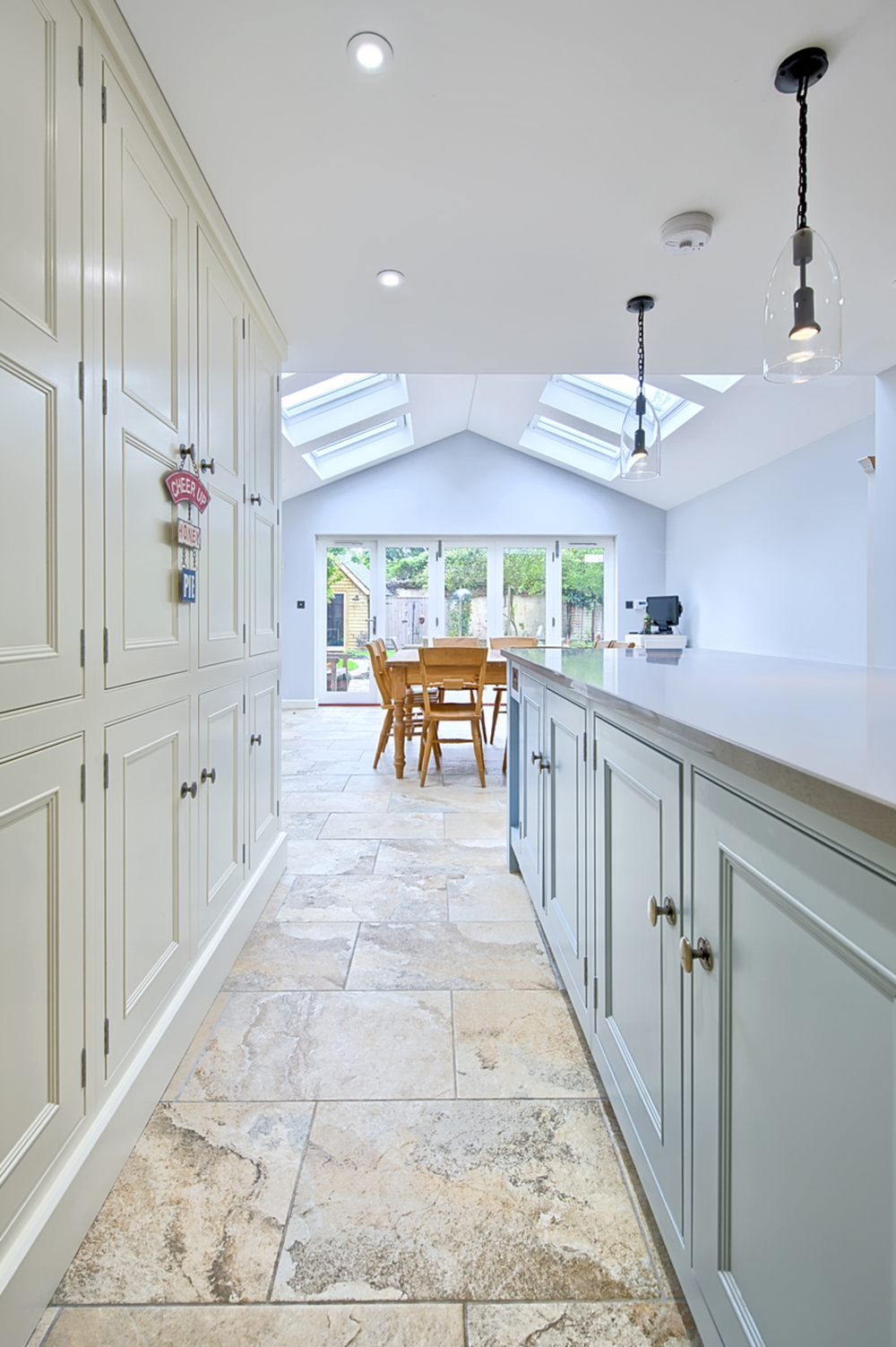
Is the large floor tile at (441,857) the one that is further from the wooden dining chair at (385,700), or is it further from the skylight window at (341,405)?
the skylight window at (341,405)

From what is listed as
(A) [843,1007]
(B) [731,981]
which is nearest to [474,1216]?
(B) [731,981]

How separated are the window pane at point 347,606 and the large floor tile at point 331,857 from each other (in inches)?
198

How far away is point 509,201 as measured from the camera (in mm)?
1843

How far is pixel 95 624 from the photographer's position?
120cm

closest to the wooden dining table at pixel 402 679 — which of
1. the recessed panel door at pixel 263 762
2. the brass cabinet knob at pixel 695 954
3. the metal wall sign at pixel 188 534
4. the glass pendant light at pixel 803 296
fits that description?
the recessed panel door at pixel 263 762

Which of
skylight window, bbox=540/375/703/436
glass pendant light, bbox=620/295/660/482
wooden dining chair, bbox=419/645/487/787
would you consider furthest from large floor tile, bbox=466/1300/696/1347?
skylight window, bbox=540/375/703/436

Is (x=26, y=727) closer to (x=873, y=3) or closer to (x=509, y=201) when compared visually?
(x=509, y=201)

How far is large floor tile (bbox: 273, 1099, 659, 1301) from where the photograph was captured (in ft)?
3.39

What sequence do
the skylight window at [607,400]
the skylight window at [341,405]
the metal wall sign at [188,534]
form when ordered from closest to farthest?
1. the metal wall sign at [188,534]
2. the skylight window at [607,400]
3. the skylight window at [341,405]

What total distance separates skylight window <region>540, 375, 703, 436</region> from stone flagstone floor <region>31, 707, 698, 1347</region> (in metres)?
4.76

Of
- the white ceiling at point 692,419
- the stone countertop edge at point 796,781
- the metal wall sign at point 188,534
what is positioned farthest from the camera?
the white ceiling at point 692,419

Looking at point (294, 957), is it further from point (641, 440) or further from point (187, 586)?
point (641, 440)

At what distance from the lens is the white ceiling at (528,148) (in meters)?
1.32

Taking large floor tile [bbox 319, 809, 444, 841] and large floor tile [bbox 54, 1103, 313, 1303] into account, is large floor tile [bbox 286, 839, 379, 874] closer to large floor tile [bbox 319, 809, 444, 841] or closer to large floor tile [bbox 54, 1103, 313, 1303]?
large floor tile [bbox 319, 809, 444, 841]
